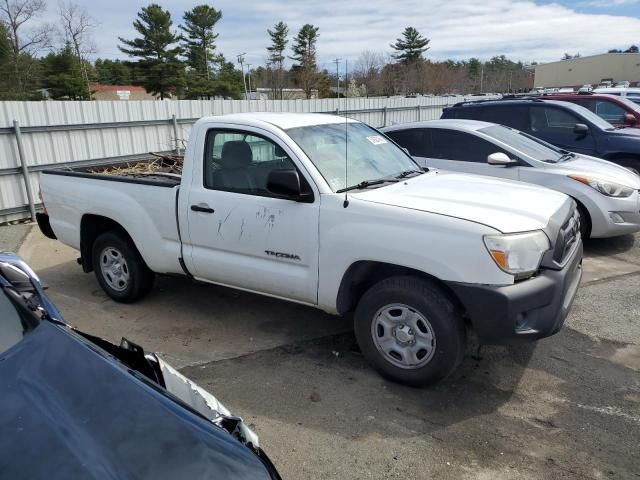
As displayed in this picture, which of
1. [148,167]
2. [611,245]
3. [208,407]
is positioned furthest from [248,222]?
[611,245]

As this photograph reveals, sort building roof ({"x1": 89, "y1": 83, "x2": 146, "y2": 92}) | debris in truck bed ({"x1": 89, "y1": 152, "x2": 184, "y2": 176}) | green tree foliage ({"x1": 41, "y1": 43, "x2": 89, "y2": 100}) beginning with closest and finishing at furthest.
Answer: debris in truck bed ({"x1": 89, "y1": 152, "x2": 184, "y2": 176}), green tree foliage ({"x1": 41, "y1": 43, "x2": 89, "y2": 100}), building roof ({"x1": 89, "y1": 83, "x2": 146, "y2": 92})

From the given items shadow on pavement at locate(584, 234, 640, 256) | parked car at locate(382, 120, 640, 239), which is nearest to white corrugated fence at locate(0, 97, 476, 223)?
parked car at locate(382, 120, 640, 239)

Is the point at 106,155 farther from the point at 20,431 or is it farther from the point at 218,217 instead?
the point at 20,431

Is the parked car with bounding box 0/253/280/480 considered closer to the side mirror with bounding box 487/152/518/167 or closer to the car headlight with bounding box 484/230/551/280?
the car headlight with bounding box 484/230/551/280

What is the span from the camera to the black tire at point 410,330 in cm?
341

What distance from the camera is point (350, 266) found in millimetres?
3719

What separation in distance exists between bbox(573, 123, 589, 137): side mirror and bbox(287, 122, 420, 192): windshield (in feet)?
15.8

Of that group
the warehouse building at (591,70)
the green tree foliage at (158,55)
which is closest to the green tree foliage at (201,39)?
the green tree foliage at (158,55)

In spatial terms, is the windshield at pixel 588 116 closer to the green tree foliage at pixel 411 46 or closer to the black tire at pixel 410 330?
the black tire at pixel 410 330

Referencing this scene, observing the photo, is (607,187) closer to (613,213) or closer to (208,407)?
(613,213)

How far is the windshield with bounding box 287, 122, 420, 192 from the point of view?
4066 millimetres

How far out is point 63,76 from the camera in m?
44.0

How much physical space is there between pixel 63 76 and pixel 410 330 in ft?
158

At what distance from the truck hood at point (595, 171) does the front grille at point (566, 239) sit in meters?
2.71
